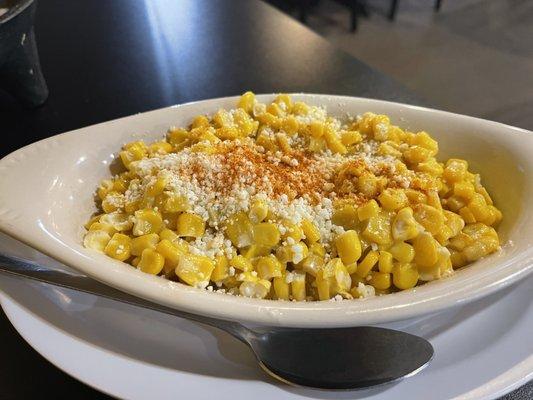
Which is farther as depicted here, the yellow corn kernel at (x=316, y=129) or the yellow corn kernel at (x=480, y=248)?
the yellow corn kernel at (x=316, y=129)

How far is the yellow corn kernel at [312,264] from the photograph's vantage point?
105cm

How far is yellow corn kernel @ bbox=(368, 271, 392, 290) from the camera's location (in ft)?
3.48

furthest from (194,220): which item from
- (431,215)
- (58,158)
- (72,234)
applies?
(431,215)

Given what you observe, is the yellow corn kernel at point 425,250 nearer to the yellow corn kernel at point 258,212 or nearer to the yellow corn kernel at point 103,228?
the yellow corn kernel at point 258,212

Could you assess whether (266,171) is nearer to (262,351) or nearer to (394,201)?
(394,201)

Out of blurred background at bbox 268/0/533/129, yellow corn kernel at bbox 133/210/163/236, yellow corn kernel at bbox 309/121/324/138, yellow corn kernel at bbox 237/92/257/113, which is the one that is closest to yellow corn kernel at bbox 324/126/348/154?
yellow corn kernel at bbox 309/121/324/138

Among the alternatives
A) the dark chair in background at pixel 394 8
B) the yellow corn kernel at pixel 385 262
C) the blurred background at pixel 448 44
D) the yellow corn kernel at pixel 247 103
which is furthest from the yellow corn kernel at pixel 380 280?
the dark chair in background at pixel 394 8

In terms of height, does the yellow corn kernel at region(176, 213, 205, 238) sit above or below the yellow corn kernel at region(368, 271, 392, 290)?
above

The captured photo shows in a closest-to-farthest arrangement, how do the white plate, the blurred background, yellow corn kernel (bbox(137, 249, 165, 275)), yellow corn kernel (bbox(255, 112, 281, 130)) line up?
the white plate → yellow corn kernel (bbox(137, 249, 165, 275)) → yellow corn kernel (bbox(255, 112, 281, 130)) → the blurred background

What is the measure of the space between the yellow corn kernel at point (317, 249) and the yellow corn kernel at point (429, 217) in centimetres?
20

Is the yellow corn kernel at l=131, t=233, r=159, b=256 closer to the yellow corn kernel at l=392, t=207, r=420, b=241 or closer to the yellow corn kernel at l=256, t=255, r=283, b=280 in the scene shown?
the yellow corn kernel at l=256, t=255, r=283, b=280

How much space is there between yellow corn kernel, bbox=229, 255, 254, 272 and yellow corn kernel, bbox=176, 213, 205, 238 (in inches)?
3.7

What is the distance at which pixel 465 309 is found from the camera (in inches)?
41.9

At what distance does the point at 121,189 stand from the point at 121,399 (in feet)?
1.67
